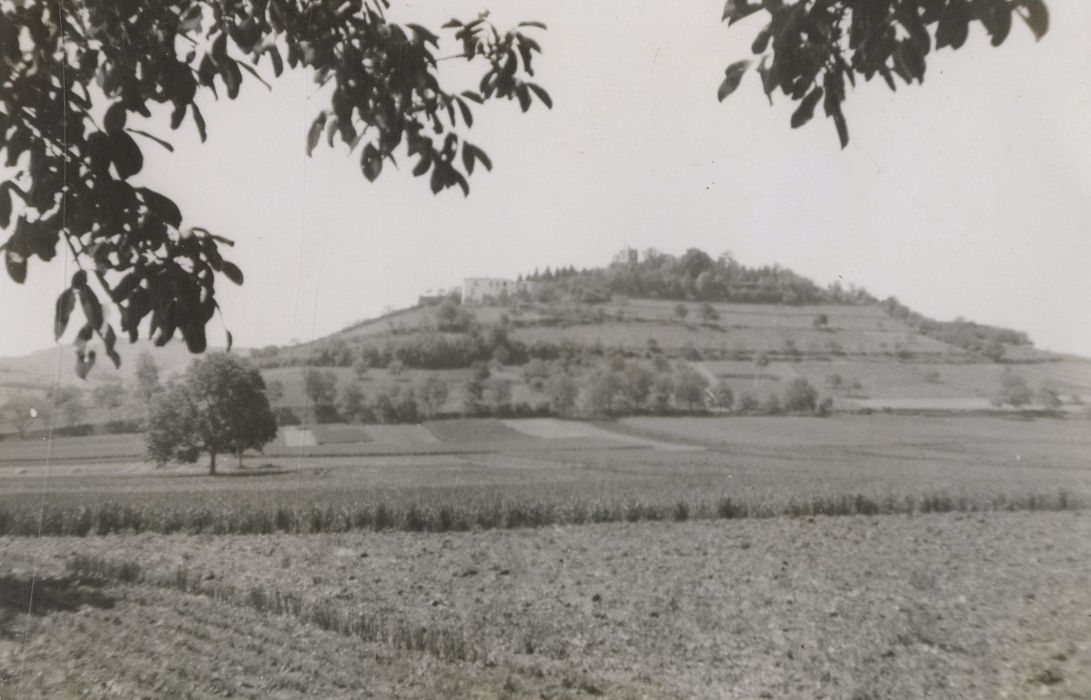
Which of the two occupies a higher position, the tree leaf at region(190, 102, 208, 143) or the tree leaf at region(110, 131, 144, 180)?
the tree leaf at region(190, 102, 208, 143)

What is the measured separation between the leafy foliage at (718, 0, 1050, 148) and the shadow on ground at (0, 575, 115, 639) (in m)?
2.80

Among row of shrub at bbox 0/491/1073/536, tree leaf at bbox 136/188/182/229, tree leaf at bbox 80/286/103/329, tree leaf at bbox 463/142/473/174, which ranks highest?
tree leaf at bbox 463/142/473/174

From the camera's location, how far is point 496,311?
3.19 m

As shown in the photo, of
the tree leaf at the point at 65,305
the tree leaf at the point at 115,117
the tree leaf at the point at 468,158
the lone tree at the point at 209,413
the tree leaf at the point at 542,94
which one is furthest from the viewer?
the lone tree at the point at 209,413

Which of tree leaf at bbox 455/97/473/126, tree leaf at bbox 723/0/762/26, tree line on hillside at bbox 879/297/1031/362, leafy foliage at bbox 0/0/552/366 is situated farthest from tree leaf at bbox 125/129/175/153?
tree line on hillside at bbox 879/297/1031/362

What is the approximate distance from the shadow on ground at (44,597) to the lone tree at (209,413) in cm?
52

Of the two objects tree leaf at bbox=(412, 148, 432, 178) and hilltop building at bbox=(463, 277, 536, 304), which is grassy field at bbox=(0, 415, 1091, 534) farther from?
tree leaf at bbox=(412, 148, 432, 178)

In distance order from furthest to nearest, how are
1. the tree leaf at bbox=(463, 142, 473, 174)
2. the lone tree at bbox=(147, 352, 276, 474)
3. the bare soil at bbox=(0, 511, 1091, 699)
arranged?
the lone tree at bbox=(147, 352, 276, 474) → the bare soil at bbox=(0, 511, 1091, 699) → the tree leaf at bbox=(463, 142, 473, 174)

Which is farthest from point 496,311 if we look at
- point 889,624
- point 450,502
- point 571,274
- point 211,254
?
point 889,624

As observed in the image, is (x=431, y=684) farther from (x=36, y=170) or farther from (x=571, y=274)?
(x=36, y=170)

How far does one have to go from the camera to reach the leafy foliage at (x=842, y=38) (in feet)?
5.28

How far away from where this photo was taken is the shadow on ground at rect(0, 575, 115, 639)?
2627 millimetres

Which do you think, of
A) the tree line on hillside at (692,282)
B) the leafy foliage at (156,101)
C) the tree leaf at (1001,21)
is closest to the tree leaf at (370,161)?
the leafy foliage at (156,101)

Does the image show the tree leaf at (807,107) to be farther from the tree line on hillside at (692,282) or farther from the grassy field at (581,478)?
the grassy field at (581,478)
